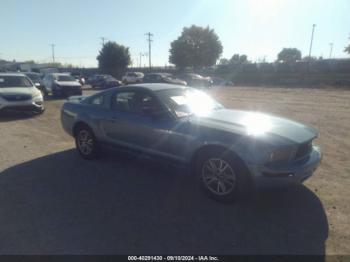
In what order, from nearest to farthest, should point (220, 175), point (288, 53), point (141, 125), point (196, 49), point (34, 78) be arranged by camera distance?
point (220, 175) → point (141, 125) → point (34, 78) → point (196, 49) → point (288, 53)

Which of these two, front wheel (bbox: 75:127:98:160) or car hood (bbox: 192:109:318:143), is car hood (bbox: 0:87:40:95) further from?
car hood (bbox: 192:109:318:143)

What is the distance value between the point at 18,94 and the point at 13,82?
4.67 ft

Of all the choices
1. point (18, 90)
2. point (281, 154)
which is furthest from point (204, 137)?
point (18, 90)

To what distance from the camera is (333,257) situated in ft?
9.08

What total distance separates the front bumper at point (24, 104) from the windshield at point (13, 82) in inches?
50.9

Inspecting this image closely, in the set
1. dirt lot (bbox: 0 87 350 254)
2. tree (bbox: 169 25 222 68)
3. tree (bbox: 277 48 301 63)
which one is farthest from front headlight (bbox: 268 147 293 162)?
tree (bbox: 277 48 301 63)

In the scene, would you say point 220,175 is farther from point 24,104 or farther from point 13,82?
point 13,82

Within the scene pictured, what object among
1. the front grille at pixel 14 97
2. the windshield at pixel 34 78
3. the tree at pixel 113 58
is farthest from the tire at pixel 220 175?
the tree at pixel 113 58

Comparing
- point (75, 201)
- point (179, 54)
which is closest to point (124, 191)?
point (75, 201)

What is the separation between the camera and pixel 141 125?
4602 mm

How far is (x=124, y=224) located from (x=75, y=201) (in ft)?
3.20

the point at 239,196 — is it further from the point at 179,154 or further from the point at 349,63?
the point at 349,63

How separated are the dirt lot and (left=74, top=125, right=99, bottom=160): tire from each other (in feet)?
0.71

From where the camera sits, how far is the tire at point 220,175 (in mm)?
3592
